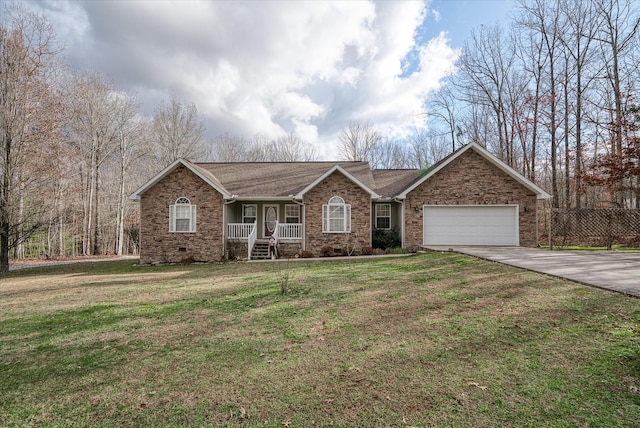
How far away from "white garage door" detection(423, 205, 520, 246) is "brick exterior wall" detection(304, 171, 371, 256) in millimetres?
3108

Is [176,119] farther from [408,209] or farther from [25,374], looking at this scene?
[25,374]

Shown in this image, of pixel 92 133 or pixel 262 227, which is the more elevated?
pixel 92 133

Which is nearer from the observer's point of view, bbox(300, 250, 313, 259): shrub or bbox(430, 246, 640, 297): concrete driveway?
bbox(430, 246, 640, 297): concrete driveway

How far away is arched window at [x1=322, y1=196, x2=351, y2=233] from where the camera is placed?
15.4 metres

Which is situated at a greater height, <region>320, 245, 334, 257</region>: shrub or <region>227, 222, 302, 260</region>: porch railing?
<region>227, 222, 302, 260</region>: porch railing

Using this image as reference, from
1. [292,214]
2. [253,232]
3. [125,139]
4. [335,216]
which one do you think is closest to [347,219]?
[335,216]

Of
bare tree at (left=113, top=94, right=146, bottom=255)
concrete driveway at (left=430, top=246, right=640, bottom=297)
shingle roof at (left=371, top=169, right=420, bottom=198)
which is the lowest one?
concrete driveway at (left=430, top=246, right=640, bottom=297)

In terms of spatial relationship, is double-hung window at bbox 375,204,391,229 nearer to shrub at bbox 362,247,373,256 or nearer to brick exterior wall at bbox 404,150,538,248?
brick exterior wall at bbox 404,150,538,248

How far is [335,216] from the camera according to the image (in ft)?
50.9

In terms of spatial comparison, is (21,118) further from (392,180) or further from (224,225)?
(392,180)

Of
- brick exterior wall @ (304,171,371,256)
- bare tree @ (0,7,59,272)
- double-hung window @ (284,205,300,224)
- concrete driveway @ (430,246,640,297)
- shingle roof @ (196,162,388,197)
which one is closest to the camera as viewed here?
concrete driveway @ (430,246,640,297)

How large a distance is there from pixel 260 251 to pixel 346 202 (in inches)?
205

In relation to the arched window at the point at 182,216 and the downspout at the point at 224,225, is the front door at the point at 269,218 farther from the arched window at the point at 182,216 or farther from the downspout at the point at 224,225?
the arched window at the point at 182,216

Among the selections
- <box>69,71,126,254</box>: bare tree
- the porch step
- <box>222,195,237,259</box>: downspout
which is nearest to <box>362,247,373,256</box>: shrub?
the porch step
